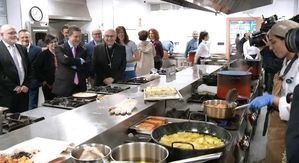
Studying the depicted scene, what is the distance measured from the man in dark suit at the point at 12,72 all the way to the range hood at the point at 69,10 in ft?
8.84

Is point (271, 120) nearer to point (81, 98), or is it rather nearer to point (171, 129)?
point (171, 129)

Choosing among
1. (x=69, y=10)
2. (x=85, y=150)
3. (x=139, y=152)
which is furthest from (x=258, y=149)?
(x=69, y=10)

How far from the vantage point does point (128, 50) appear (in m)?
4.91

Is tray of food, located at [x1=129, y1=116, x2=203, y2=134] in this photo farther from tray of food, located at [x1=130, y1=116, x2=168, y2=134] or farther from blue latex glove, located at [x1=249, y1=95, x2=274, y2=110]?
blue latex glove, located at [x1=249, y1=95, x2=274, y2=110]

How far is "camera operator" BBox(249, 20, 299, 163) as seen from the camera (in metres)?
2.17

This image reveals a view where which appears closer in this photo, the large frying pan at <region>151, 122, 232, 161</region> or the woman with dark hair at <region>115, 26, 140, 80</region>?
the large frying pan at <region>151, 122, 232, 161</region>

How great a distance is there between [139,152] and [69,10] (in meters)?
5.93

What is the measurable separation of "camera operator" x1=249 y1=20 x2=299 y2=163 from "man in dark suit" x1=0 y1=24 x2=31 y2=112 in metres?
2.76

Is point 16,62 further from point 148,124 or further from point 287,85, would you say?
point 287,85

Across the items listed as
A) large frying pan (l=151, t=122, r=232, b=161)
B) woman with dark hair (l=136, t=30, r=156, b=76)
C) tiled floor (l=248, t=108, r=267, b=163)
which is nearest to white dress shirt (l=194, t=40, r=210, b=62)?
woman with dark hair (l=136, t=30, r=156, b=76)

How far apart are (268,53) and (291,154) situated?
3.30m

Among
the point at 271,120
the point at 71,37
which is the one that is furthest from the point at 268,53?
the point at 71,37

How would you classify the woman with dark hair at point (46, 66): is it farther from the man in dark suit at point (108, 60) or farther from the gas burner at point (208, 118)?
the gas burner at point (208, 118)

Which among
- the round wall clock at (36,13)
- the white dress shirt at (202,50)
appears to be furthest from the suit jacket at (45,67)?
the white dress shirt at (202,50)
